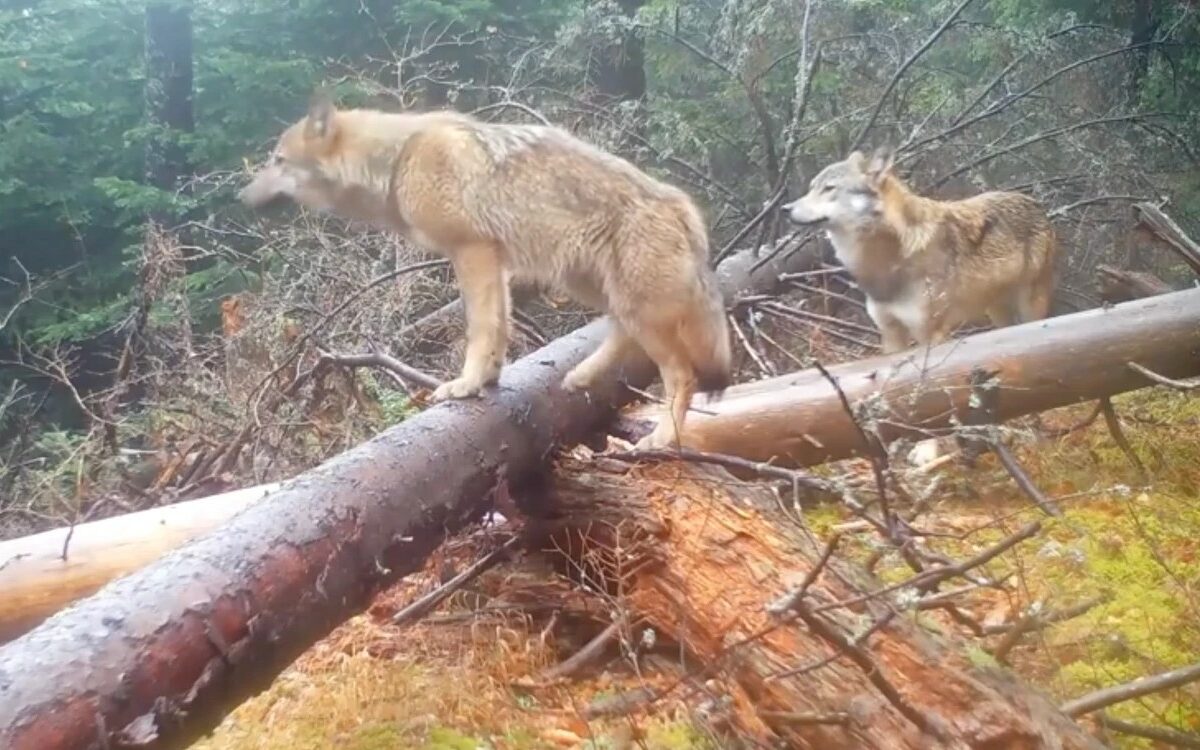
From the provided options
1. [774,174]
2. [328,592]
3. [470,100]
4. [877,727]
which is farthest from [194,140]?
[877,727]

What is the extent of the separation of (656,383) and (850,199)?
186cm

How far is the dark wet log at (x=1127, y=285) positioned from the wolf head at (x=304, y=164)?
4.51 meters

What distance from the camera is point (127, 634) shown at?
2494mm

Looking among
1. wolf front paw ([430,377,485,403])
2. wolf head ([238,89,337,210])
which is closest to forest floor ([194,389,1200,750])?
wolf front paw ([430,377,485,403])

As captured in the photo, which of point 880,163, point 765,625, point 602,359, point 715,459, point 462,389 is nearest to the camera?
point 765,625

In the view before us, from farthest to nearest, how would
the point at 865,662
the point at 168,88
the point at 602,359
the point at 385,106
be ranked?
1. the point at 168,88
2. the point at 385,106
3. the point at 602,359
4. the point at 865,662

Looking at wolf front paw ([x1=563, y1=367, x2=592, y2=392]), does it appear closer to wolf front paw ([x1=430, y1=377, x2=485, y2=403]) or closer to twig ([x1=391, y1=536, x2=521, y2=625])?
wolf front paw ([x1=430, y1=377, x2=485, y2=403])

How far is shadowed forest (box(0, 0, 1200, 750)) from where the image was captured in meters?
3.29

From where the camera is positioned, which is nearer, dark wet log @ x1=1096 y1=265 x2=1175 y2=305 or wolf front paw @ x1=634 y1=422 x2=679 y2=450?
wolf front paw @ x1=634 y1=422 x2=679 y2=450

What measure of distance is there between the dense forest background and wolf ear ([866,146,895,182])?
511 millimetres

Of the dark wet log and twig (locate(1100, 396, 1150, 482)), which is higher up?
the dark wet log

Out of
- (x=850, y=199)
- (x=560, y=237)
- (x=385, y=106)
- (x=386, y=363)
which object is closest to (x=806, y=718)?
(x=560, y=237)

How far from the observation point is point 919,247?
677 centimetres

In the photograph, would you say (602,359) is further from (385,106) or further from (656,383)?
(385,106)
